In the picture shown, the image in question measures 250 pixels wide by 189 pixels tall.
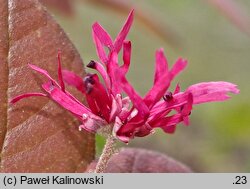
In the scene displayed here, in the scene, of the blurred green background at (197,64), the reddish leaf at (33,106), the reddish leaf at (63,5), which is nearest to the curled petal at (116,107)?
the reddish leaf at (33,106)

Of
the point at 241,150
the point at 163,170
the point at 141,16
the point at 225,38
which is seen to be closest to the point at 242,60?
the point at 225,38

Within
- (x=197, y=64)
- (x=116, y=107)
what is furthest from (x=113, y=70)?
(x=197, y=64)

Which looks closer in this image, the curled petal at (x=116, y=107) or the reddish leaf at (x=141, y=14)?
the curled petal at (x=116, y=107)

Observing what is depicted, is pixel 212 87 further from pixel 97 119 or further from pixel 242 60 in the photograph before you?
pixel 242 60

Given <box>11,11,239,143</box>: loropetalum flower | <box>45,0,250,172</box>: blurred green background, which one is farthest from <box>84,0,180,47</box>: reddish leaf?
<box>11,11,239,143</box>: loropetalum flower

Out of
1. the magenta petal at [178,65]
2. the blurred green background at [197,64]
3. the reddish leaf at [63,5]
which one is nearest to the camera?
the magenta petal at [178,65]

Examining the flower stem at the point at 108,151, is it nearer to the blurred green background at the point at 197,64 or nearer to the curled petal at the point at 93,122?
the curled petal at the point at 93,122

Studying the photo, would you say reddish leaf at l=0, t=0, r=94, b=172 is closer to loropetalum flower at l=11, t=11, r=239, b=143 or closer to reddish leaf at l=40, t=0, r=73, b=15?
loropetalum flower at l=11, t=11, r=239, b=143
